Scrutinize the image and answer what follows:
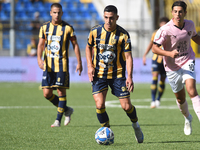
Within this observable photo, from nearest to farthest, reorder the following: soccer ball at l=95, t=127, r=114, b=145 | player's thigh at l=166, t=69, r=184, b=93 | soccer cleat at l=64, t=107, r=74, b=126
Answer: soccer ball at l=95, t=127, r=114, b=145, player's thigh at l=166, t=69, r=184, b=93, soccer cleat at l=64, t=107, r=74, b=126

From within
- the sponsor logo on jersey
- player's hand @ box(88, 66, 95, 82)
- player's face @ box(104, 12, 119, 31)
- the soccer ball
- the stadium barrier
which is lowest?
the stadium barrier

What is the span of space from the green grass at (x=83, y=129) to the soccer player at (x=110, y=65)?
44 centimetres

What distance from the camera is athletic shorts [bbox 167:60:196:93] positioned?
5.25 metres

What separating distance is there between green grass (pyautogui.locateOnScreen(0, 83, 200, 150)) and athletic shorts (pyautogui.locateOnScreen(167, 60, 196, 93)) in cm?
77

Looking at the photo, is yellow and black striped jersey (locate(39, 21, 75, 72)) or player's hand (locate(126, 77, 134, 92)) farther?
yellow and black striped jersey (locate(39, 21, 75, 72))

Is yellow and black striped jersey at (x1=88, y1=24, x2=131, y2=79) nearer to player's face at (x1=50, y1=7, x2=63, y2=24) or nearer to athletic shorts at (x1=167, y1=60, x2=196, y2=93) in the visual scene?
athletic shorts at (x1=167, y1=60, x2=196, y2=93)

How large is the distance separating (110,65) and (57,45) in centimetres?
165

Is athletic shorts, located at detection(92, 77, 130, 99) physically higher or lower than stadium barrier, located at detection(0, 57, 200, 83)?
higher

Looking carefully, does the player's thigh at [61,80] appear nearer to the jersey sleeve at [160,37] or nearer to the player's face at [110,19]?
the player's face at [110,19]

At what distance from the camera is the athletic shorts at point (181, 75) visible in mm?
5250

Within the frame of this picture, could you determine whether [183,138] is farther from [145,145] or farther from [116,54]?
[116,54]

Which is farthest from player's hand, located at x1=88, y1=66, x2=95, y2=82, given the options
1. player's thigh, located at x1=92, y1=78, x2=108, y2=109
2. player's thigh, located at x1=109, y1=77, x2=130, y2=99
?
player's thigh, located at x1=109, y1=77, x2=130, y2=99

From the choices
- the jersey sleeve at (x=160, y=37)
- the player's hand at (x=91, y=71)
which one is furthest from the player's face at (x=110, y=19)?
the jersey sleeve at (x=160, y=37)

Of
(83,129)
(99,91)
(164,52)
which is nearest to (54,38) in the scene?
(83,129)
